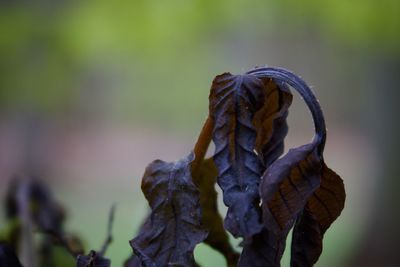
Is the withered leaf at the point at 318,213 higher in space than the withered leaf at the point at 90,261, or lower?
higher

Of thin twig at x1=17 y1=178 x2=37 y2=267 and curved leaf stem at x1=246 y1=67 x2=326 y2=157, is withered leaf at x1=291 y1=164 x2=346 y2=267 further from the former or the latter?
thin twig at x1=17 y1=178 x2=37 y2=267

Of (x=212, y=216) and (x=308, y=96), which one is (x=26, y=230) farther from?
(x=308, y=96)

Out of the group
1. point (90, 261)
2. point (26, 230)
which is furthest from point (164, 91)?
point (90, 261)

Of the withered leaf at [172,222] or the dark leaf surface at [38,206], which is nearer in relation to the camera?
the withered leaf at [172,222]

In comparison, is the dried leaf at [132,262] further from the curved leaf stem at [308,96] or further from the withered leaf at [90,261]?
the curved leaf stem at [308,96]

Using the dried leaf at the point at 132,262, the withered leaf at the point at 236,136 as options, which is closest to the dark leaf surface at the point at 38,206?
the dried leaf at the point at 132,262

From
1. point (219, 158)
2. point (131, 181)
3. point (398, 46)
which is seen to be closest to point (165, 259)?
point (219, 158)

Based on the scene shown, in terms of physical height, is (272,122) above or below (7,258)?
above
